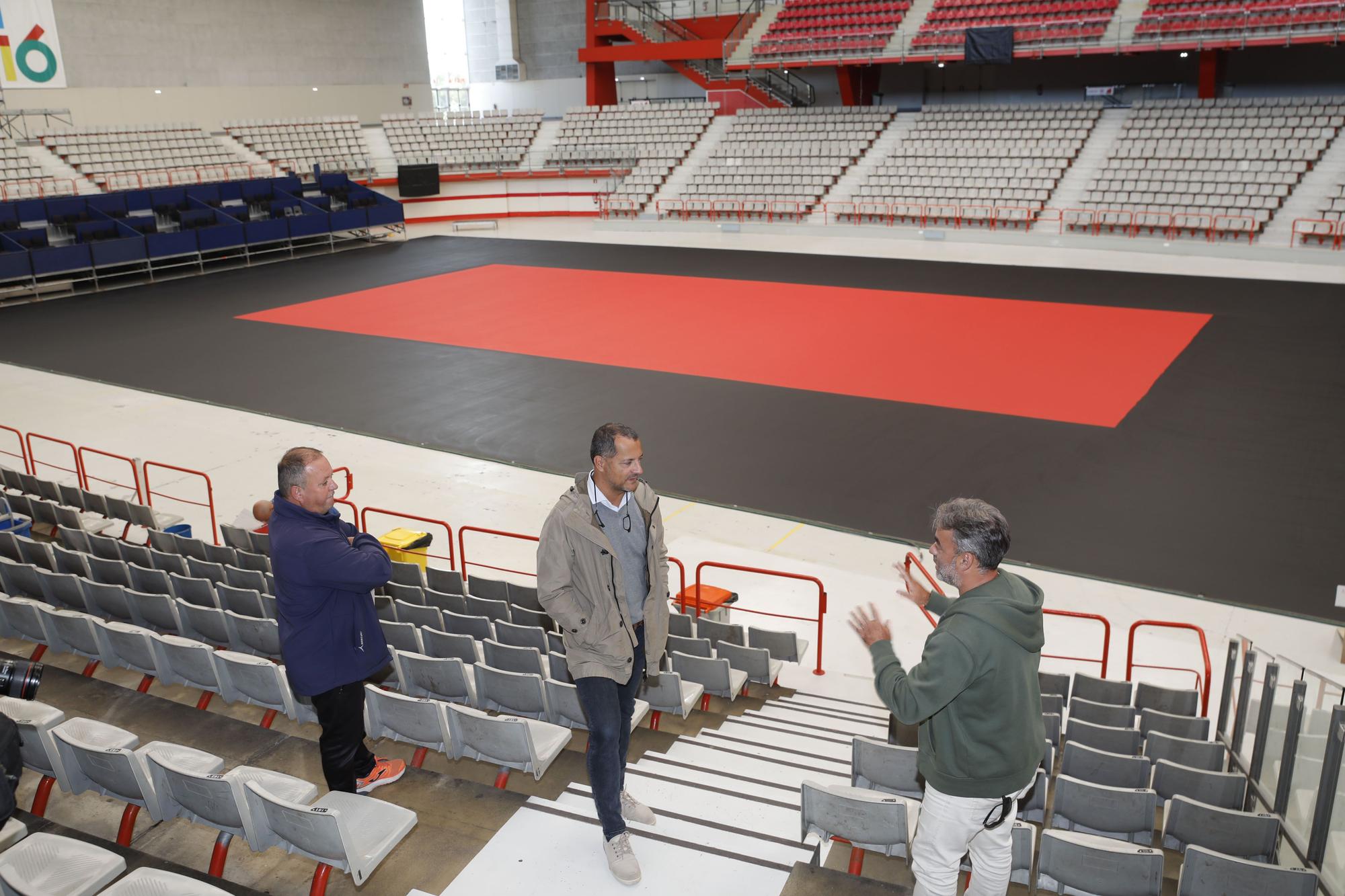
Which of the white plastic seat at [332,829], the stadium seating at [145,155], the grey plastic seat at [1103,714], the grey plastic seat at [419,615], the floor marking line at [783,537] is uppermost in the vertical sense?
the stadium seating at [145,155]

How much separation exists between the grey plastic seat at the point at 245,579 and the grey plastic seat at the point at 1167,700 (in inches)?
229

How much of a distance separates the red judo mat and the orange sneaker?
34.4 feet

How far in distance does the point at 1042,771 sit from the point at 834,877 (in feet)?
4.03

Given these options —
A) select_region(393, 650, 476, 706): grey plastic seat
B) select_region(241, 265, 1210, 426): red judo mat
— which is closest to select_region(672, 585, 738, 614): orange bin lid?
select_region(393, 650, 476, 706): grey plastic seat

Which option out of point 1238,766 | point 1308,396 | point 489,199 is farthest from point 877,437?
point 489,199

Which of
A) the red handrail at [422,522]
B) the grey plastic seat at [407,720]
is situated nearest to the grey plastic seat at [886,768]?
the grey plastic seat at [407,720]

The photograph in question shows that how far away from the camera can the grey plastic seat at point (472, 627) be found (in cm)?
677

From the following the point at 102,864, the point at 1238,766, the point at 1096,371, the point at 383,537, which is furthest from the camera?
the point at 1096,371

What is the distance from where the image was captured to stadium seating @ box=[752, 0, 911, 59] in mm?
32594

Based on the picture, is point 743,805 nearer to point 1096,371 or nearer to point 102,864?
point 102,864

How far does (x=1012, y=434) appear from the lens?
1245 centimetres

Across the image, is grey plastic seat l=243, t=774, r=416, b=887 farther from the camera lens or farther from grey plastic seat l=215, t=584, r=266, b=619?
grey plastic seat l=215, t=584, r=266, b=619

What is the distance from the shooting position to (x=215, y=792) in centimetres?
374

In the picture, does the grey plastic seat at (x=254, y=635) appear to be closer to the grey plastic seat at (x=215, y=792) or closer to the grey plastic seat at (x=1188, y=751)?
the grey plastic seat at (x=215, y=792)
